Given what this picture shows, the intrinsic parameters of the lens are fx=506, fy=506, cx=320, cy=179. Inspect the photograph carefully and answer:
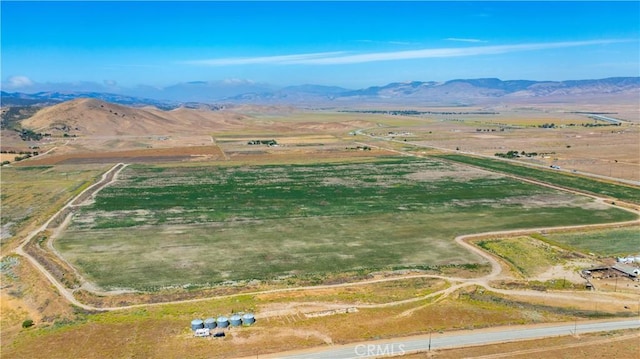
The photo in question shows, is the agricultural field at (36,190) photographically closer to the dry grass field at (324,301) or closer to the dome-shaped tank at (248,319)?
the dry grass field at (324,301)

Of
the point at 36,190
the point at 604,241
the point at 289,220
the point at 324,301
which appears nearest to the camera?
the point at 324,301

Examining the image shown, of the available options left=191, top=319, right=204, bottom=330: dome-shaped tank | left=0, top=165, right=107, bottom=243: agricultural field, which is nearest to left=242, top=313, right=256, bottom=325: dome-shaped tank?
left=191, top=319, right=204, bottom=330: dome-shaped tank

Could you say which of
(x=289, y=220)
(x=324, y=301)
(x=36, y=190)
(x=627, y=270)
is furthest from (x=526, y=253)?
(x=36, y=190)

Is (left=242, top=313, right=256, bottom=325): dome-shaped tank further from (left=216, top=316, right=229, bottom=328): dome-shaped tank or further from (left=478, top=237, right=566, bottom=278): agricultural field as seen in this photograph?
(left=478, top=237, right=566, bottom=278): agricultural field

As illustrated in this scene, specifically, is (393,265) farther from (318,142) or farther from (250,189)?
(318,142)

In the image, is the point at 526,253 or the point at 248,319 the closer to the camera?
the point at 248,319

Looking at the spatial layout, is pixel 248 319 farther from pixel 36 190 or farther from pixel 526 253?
pixel 36 190

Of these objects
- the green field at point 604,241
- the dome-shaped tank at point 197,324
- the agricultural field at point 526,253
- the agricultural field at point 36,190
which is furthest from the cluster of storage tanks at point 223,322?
the green field at point 604,241
